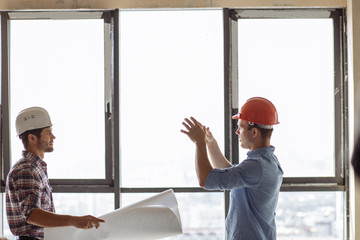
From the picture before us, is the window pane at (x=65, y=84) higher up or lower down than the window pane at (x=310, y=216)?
higher up

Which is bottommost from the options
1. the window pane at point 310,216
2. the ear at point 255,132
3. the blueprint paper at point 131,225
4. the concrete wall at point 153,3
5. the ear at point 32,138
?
the window pane at point 310,216

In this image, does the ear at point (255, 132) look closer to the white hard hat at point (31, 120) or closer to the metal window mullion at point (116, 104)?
the white hard hat at point (31, 120)

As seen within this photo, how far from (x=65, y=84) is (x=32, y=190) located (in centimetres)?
141

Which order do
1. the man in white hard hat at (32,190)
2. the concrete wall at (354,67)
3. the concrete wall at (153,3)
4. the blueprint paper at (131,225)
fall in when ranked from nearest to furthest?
the man in white hard hat at (32,190) → the blueprint paper at (131,225) → the concrete wall at (354,67) → the concrete wall at (153,3)

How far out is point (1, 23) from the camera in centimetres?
361

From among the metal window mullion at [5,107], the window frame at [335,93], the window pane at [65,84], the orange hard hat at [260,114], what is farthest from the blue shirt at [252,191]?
the metal window mullion at [5,107]

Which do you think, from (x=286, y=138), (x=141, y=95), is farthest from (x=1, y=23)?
(x=286, y=138)

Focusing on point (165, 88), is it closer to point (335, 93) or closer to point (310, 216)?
point (335, 93)

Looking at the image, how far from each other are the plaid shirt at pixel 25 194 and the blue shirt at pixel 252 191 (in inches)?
32.1

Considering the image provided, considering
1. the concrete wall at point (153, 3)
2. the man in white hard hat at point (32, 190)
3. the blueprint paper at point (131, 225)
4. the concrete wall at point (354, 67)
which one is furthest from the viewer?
the concrete wall at point (153, 3)

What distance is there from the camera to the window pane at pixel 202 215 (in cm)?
358

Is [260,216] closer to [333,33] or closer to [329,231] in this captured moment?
[329,231]

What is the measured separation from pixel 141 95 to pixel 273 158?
1.36 m

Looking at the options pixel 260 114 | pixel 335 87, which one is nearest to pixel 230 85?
pixel 335 87
